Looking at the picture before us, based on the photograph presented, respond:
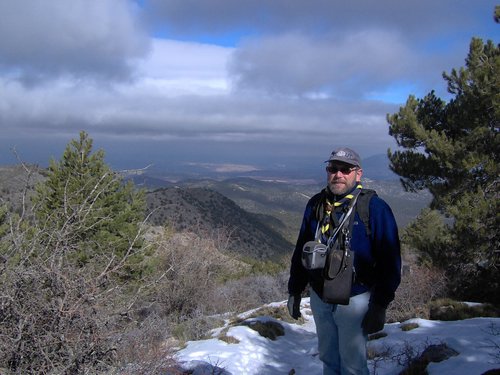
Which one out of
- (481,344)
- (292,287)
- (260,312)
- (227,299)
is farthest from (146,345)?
(227,299)

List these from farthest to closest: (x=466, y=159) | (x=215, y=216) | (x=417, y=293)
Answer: (x=215, y=216)
(x=417, y=293)
(x=466, y=159)

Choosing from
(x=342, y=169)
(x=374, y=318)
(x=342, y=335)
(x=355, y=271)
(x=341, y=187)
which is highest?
(x=342, y=169)

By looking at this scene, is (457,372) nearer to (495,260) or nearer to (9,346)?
(9,346)

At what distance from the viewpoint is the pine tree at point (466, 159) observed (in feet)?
27.4

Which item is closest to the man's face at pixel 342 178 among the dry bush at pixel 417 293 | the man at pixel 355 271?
the man at pixel 355 271

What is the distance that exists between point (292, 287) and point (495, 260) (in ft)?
22.6

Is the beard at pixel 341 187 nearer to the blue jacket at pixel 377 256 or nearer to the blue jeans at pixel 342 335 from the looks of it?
the blue jacket at pixel 377 256

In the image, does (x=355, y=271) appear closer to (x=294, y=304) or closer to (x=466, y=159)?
(x=294, y=304)

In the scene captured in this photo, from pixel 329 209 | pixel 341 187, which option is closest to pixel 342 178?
pixel 341 187

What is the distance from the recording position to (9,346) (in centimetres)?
287

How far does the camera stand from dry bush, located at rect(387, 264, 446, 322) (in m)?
7.60

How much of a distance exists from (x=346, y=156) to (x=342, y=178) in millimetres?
167

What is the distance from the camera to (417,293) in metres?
9.55

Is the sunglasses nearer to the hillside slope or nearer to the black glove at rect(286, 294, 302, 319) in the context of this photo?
the black glove at rect(286, 294, 302, 319)
